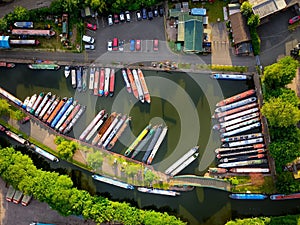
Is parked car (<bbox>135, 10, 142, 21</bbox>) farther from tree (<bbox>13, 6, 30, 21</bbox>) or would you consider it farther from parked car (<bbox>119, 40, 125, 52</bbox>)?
tree (<bbox>13, 6, 30, 21</bbox>)

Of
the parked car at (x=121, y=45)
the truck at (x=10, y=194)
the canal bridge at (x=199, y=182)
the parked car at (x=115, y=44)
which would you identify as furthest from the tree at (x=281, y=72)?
the truck at (x=10, y=194)

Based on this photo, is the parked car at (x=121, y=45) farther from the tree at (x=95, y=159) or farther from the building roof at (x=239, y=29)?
the building roof at (x=239, y=29)

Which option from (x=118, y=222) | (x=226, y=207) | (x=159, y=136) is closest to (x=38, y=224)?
(x=118, y=222)

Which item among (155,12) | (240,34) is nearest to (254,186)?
(240,34)

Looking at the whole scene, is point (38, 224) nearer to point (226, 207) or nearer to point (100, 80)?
point (100, 80)

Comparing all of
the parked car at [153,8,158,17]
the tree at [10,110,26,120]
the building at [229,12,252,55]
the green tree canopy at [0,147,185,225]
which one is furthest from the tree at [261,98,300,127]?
the tree at [10,110,26,120]

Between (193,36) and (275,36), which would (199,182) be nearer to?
(193,36)
